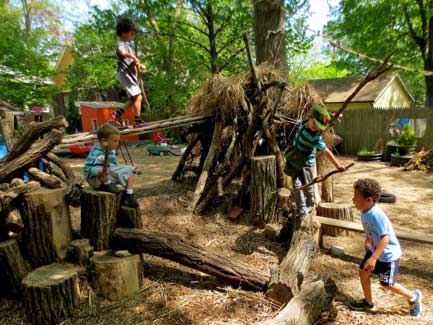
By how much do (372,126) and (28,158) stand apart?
1271cm

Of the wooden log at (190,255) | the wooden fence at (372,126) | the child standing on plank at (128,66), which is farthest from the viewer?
the wooden fence at (372,126)

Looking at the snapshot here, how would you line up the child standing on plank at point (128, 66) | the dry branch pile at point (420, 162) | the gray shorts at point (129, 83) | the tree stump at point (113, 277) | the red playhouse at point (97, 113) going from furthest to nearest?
the red playhouse at point (97, 113), the dry branch pile at point (420, 162), the gray shorts at point (129, 83), the child standing on plank at point (128, 66), the tree stump at point (113, 277)

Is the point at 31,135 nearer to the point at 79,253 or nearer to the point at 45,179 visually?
the point at 45,179

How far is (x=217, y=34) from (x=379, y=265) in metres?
15.2

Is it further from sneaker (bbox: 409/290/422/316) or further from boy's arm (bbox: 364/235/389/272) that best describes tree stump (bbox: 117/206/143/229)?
sneaker (bbox: 409/290/422/316)

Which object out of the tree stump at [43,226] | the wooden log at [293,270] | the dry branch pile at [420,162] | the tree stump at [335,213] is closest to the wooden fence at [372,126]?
the dry branch pile at [420,162]

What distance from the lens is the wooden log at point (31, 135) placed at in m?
3.55

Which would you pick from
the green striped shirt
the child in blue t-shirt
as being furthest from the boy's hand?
the green striped shirt

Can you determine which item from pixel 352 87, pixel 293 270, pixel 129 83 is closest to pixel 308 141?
pixel 293 270

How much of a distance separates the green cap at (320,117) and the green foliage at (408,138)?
8423 mm

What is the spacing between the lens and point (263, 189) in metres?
4.77

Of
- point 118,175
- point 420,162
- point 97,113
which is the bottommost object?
point 420,162

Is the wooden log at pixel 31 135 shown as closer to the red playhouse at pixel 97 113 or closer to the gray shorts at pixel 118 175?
the gray shorts at pixel 118 175

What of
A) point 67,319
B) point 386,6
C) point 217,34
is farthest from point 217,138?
point 386,6
